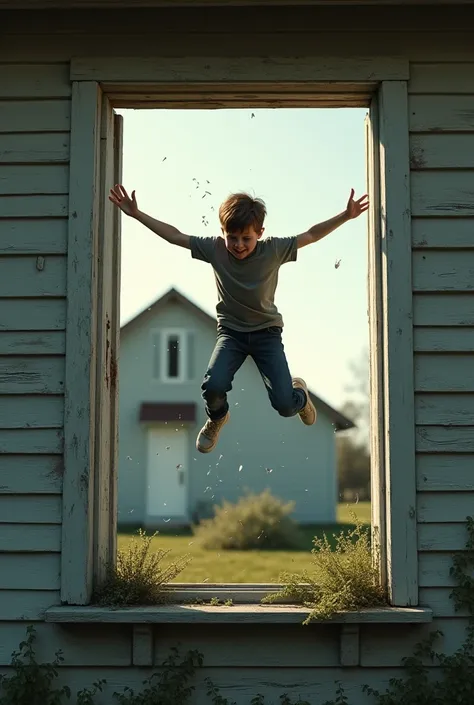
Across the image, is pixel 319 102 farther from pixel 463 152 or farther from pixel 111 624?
pixel 111 624

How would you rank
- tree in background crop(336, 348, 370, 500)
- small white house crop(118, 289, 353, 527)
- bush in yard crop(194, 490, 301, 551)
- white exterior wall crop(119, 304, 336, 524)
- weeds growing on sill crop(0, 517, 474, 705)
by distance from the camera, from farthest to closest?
tree in background crop(336, 348, 370, 500)
bush in yard crop(194, 490, 301, 551)
small white house crop(118, 289, 353, 527)
white exterior wall crop(119, 304, 336, 524)
weeds growing on sill crop(0, 517, 474, 705)

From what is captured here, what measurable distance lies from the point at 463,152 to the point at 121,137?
1.52 m

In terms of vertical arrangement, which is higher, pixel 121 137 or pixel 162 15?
pixel 162 15

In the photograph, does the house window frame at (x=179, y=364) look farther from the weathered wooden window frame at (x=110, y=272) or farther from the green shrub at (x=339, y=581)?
the green shrub at (x=339, y=581)

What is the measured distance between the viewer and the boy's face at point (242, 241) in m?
4.28

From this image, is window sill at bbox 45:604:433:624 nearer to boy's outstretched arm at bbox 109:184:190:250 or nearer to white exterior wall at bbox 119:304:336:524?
boy's outstretched arm at bbox 109:184:190:250

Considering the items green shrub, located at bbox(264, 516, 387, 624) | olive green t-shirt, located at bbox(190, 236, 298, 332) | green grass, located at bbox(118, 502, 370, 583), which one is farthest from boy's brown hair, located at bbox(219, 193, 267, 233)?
green grass, located at bbox(118, 502, 370, 583)

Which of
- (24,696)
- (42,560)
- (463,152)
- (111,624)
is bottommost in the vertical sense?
(24,696)

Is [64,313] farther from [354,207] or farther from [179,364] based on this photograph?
[179,364]

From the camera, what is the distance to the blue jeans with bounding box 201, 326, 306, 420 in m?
4.43

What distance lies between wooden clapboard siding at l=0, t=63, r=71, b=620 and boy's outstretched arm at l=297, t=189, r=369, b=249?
1029 mm

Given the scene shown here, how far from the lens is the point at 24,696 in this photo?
392 centimetres

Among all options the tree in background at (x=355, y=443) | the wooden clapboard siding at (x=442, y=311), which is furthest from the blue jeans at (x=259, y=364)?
the tree in background at (x=355, y=443)

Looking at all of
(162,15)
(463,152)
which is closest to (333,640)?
(463,152)
